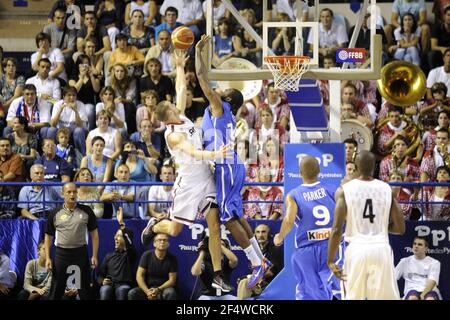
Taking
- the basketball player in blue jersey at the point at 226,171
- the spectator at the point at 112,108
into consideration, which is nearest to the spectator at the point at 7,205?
the spectator at the point at 112,108

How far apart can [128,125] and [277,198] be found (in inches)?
126

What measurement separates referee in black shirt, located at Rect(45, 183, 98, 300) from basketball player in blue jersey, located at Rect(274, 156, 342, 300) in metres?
3.58

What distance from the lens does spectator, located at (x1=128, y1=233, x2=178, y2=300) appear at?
18250 millimetres

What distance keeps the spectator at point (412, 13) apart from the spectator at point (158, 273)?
6.59 metres

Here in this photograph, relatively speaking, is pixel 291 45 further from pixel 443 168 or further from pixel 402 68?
pixel 443 168

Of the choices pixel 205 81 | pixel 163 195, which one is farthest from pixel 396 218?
pixel 163 195

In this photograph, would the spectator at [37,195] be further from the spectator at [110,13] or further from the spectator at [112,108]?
the spectator at [110,13]

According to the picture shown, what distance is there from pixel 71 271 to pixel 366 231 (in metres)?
5.49

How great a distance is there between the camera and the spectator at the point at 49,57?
72.8 feet

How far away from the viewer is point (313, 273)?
16016 mm

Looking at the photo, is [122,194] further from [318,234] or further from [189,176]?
[318,234]

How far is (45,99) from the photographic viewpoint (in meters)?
21.4

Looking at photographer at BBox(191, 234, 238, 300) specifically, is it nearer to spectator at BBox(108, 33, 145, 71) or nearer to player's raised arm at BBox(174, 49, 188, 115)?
player's raised arm at BBox(174, 49, 188, 115)

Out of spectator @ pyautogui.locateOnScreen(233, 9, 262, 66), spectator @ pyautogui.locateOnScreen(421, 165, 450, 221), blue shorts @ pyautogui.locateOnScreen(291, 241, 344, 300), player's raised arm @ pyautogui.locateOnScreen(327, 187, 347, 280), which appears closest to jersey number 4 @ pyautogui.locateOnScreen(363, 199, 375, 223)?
player's raised arm @ pyautogui.locateOnScreen(327, 187, 347, 280)
